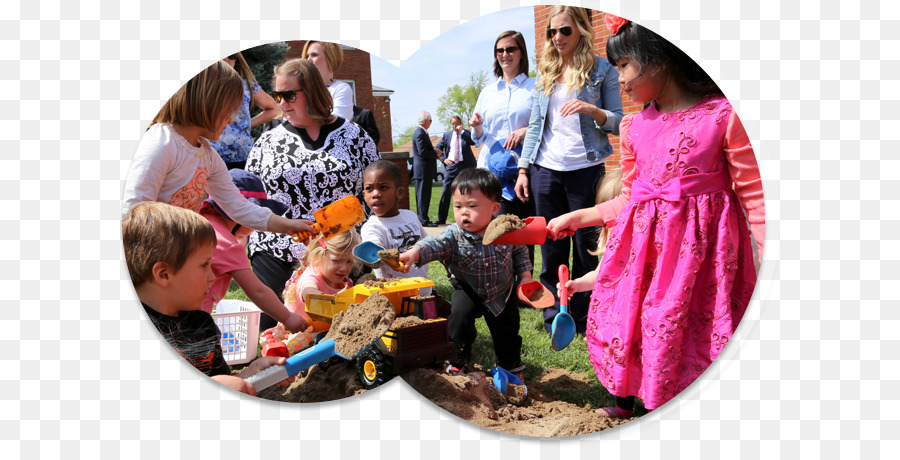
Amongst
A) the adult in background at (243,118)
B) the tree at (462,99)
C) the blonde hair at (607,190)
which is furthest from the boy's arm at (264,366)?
the blonde hair at (607,190)

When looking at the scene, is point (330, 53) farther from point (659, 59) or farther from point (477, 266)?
point (659, 59)

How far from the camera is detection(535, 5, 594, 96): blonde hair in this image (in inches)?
86.6

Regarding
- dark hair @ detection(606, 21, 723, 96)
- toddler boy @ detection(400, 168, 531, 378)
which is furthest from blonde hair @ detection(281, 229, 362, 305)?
dark hair @ detection(606, 21, 723, 96)

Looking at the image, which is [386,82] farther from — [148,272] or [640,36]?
[148,272]

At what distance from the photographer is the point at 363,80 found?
2.47 m

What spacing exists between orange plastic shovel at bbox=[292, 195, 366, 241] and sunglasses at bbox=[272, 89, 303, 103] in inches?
16.9

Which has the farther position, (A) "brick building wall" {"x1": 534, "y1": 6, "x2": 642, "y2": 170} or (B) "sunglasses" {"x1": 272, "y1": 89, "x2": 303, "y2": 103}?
(B) "sunglasses" {"x1": 272, "y1": 89, "x2": 303, "y2": 103}

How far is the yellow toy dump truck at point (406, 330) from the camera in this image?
2342mm

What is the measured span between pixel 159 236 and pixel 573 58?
1566mm

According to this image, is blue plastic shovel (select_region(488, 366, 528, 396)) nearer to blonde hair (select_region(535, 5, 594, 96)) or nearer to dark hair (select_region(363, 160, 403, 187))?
dark hair (select_region(363, 160, 403, 187))

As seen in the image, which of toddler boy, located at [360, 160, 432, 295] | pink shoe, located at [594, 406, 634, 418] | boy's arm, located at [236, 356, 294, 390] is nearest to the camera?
pink shoe, located at [594, 406, 634, 418]

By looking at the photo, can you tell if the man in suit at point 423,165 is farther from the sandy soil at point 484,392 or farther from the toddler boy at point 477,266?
the sandy soil at point 484,392

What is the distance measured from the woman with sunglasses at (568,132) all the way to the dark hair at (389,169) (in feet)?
1.50

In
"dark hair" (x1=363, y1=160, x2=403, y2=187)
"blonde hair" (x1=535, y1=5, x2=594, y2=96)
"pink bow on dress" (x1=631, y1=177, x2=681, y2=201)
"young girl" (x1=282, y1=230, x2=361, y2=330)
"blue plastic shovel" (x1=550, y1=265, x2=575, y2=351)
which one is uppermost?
"blonde hair" (x1=535, y1=5, x2=594, y2=96)
